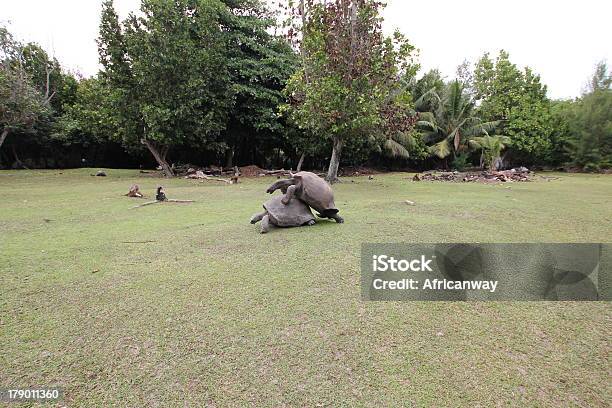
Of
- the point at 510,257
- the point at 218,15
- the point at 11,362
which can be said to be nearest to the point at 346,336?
the point at 11,362

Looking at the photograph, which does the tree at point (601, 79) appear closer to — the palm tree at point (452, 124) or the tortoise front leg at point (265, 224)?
the palm tree at point (452, 124)

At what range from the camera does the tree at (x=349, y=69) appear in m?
10.9

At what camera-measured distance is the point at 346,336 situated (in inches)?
83.5

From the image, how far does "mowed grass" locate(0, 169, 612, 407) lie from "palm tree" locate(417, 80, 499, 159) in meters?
19.7

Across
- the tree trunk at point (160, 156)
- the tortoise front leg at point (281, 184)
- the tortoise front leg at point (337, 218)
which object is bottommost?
the tortoise front leg at point (337, 218)

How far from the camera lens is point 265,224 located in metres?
4.52

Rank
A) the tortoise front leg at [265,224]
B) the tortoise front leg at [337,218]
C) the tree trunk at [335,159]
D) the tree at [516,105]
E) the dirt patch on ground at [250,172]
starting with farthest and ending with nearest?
1. the tree at [516,105]
2. the dirt patch on ground at [250,172]
3. the tree trunk at [335,159]
4. the tortoise front leg at [337,218]
5. the tortoise front leg at [265,224]

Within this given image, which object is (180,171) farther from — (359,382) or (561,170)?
(561,170)

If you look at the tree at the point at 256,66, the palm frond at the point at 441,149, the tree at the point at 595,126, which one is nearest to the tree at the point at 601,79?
the tree at the point at 595,126

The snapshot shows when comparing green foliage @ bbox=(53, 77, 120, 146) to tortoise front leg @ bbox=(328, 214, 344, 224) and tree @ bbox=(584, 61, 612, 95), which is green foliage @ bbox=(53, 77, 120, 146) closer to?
tortoise front leg @ bbox=(328, 214, 344, 224)

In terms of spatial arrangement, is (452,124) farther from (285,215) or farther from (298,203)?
(285,215)

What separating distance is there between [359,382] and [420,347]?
479 millimetres

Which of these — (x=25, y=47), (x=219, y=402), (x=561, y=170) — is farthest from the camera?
(x=561, y=170)

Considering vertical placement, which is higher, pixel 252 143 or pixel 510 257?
pixel 252 143
